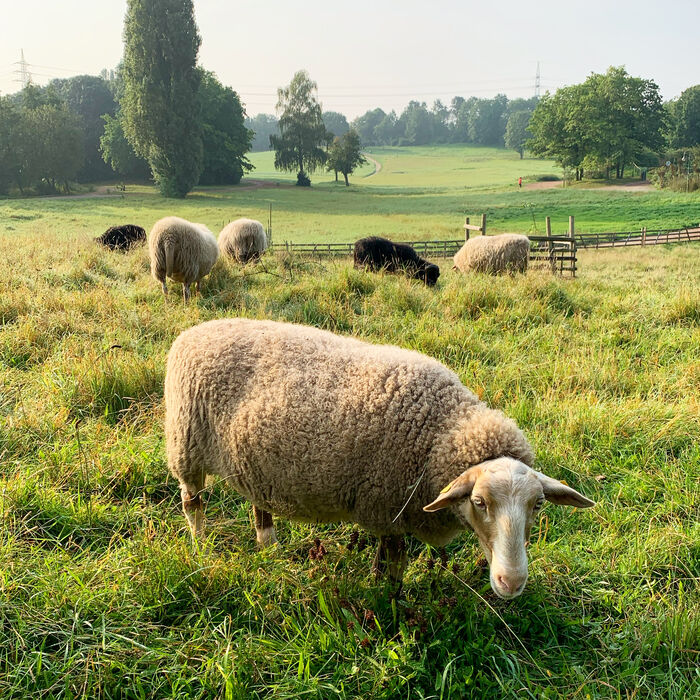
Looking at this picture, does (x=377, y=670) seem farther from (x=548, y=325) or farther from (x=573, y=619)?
(x=548, y=325)

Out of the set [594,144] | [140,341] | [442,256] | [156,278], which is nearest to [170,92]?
[442,256]

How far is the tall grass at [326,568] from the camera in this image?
7.13 ft

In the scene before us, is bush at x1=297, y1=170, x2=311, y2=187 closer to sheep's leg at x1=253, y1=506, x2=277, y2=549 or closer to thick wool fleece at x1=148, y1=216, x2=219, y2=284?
thick wool fleece at x1=148, y1=216, x2=219, y2=284

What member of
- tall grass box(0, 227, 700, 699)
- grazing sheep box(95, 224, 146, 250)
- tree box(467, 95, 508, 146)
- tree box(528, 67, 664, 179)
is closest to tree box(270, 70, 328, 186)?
tree box(528, 67, 664, 179)

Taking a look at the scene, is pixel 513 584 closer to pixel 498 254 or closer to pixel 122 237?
pixel 498 254

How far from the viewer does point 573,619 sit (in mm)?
2609

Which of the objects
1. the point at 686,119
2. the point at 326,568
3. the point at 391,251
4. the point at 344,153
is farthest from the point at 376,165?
the point at 326,568

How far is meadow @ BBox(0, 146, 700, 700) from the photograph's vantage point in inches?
86.0

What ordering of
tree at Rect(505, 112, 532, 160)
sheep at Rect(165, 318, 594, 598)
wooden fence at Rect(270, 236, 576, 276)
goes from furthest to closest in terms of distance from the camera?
tree at Rect(505, 112, 532, 160), wooden fence at Rect(270, 236, 576, 276), sheep at Rect(165, 318, 594, 598)

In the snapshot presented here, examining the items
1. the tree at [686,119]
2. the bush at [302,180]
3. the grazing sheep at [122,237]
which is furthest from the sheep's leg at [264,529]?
the tree at [686,119]

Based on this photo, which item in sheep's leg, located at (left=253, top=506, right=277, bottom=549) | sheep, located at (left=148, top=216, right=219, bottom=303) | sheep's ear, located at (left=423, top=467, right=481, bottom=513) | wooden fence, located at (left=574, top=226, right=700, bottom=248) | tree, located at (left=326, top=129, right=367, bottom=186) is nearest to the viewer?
sheep's ear, located at (left=423, top=467, right=481, bottom=513)

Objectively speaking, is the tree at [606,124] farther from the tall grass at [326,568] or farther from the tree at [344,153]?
the tall grass at [326,568]

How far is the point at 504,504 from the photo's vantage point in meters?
2.15

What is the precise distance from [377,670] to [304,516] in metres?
0.90
